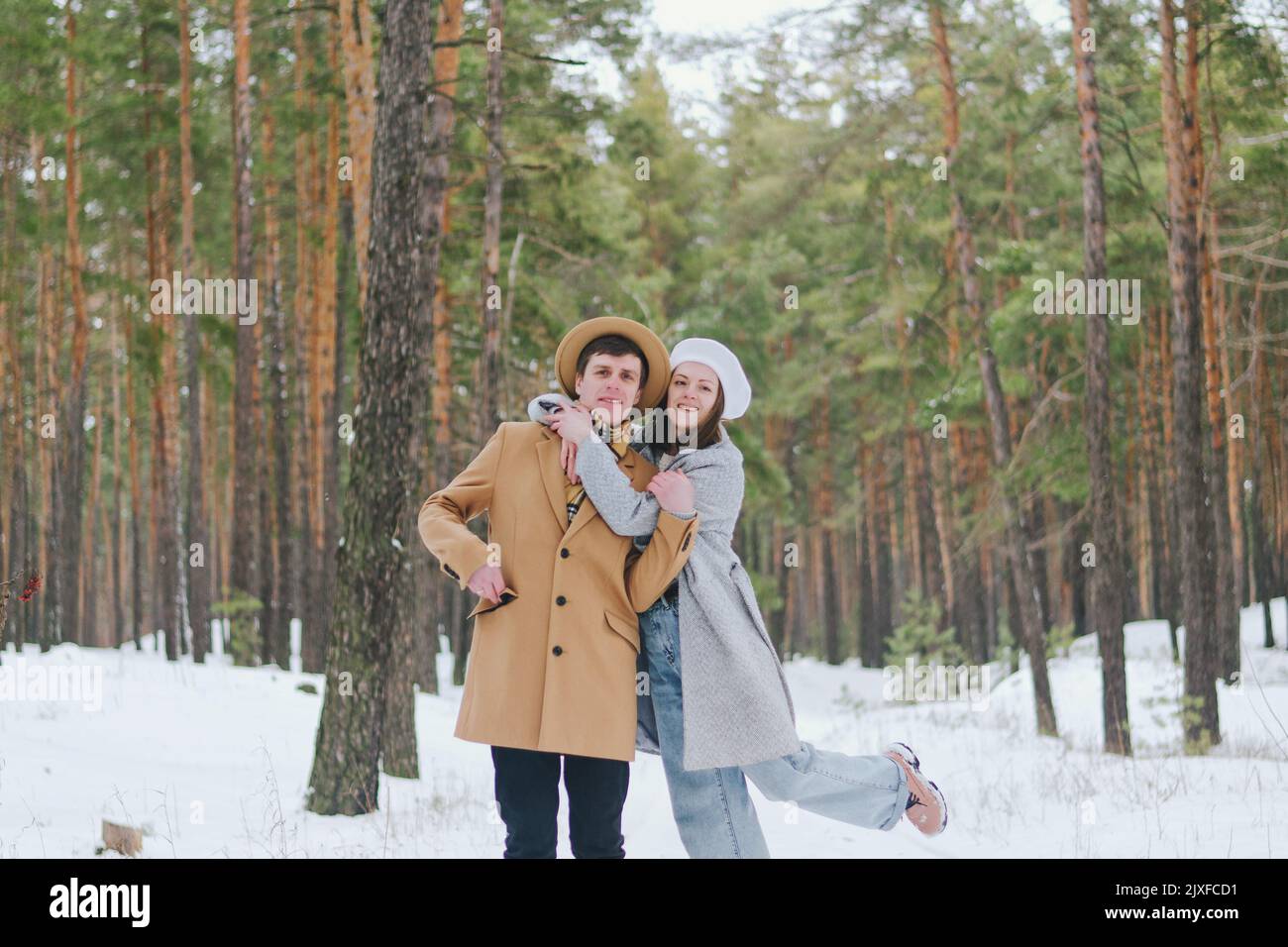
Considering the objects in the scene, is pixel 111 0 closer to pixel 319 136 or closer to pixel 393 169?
pixel 319 136

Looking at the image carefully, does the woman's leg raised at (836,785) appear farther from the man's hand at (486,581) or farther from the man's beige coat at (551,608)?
the man's hand at (486,581)

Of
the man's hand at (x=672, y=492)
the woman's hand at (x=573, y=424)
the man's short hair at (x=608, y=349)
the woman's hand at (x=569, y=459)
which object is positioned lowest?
the man's hand at (x=672, y=492)

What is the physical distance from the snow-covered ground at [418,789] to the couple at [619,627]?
2.61 m

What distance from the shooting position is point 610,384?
3.76 meters

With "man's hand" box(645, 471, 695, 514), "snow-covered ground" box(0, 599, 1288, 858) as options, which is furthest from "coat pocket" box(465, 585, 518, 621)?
"snow-covered ground" box(0, 599, 1288, 858)

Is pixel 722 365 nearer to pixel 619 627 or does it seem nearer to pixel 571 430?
pixel 571 430

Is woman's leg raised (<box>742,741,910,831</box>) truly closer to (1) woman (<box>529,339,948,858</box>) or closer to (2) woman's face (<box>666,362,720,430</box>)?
(1) woman (<box>529,339,948,858</box>)

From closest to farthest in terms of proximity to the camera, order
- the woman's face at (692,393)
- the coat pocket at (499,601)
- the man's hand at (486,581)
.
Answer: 1. the man's hand at (486,581)
2. the coat pocket at (499,601)
3. the woman's face at (692,393)

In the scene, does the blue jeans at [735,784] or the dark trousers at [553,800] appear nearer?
the dark trousers at [553,800]

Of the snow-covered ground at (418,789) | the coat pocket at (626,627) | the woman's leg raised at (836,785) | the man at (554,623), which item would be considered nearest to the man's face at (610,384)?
the man at (554,623)

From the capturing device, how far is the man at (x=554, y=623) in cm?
351

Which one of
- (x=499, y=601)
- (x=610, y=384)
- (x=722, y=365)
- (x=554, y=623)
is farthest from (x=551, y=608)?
(x=722, y=365)
